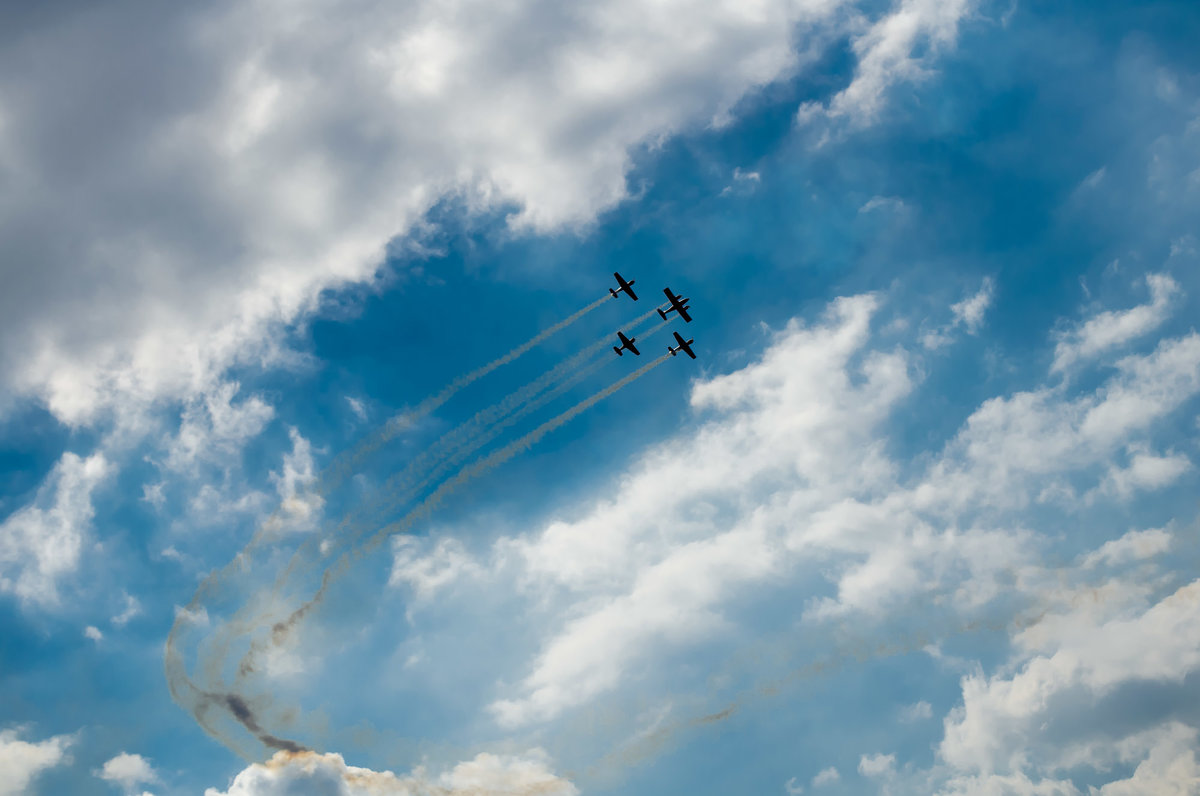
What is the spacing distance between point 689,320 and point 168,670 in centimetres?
10091

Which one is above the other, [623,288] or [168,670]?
[623,288]

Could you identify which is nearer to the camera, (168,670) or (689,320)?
(168,670)

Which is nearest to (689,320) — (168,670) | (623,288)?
(623,288)

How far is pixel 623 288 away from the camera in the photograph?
141125 mm

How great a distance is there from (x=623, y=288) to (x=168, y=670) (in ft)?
307

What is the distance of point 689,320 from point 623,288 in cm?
1401

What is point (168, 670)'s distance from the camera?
4402 inches

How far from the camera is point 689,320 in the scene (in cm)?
14462

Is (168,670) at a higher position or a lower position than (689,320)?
lower

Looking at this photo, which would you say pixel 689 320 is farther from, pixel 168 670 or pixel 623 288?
pixel 168 670
